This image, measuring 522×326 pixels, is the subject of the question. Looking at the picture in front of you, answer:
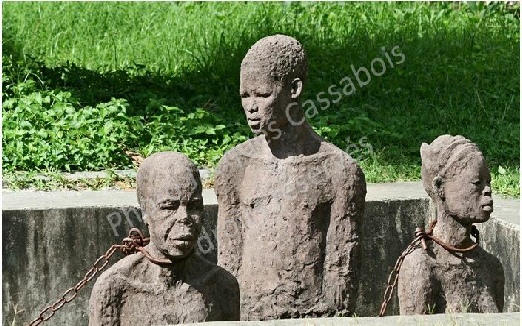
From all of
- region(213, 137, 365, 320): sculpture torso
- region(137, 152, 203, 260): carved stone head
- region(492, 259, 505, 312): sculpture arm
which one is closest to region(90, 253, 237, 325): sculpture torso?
region(137, 152, 203, 260): carved stone head

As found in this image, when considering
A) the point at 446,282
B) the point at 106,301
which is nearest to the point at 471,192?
the point at 446,282

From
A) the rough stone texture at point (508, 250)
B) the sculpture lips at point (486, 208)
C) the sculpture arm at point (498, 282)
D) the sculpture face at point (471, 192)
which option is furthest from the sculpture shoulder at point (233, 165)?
the rough stone texture at point (508, 250)

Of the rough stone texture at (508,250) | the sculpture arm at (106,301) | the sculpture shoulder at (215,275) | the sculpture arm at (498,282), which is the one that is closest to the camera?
the sculpture arm at (106,301)

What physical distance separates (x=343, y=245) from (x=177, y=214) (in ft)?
3.29

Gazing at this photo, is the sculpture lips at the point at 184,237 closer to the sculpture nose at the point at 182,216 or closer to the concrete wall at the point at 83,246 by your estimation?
the sculpture nose at the point at 182,216

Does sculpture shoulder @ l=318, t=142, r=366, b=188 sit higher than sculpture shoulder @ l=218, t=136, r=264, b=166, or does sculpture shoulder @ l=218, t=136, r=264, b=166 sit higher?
sculpture shoulder @ l=218, t=136, r=264, b=166

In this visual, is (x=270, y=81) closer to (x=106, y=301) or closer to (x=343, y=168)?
(x=343, y=168)

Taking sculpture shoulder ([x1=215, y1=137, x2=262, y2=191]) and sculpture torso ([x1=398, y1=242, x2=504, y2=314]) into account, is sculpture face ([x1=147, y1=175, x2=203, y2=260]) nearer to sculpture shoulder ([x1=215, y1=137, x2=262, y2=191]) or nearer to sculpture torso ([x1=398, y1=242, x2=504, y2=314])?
sculpture shoulder ([x1=215, y1=137, x2=262, y2=191])

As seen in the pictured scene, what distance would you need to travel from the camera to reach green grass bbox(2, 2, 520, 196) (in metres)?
10.2

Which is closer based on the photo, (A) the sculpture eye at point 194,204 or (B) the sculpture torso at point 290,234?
(A) the sculpture eye at point 194,204

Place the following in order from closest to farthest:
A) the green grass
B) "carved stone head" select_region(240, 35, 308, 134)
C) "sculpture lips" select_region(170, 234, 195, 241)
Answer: "sculpture lips" select_region(170, 234, 195, 241) < "carved stone head" select_region(240, 35, 308, 134) < the green grass

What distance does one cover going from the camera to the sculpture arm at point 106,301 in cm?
577

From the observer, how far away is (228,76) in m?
12.0

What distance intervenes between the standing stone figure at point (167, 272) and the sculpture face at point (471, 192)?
1219mm
